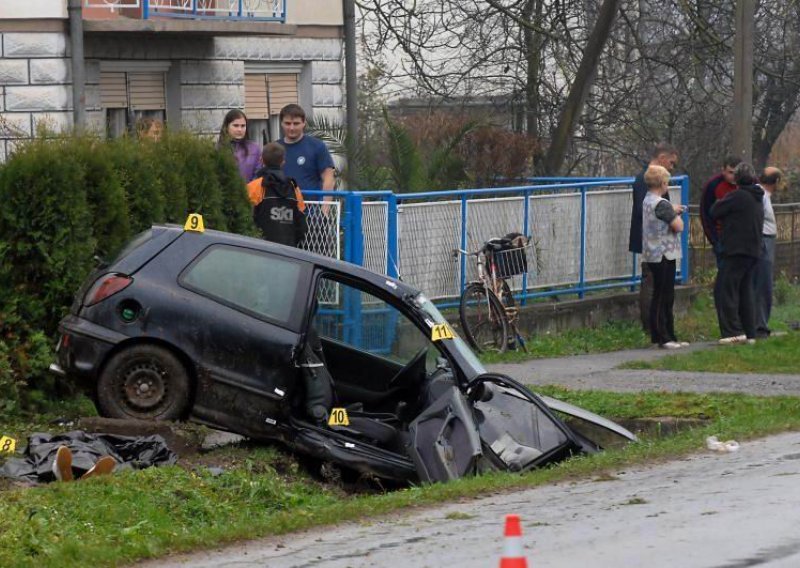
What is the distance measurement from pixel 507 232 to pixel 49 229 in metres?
7.14

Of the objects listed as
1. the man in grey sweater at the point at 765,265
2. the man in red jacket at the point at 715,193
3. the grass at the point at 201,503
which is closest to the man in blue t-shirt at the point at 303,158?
the man in red jacket at the point at 715,193

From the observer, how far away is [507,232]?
17.2 m

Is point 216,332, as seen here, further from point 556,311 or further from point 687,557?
point 556,311

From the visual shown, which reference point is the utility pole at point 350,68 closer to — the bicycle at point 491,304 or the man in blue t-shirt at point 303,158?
the bicycle at point 491,304

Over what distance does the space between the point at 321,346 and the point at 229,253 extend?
0.88 m

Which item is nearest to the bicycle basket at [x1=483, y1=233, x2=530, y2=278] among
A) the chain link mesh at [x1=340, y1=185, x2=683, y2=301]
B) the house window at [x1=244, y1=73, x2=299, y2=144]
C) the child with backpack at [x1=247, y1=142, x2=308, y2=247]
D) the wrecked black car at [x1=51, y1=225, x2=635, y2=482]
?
the chain link mesh at [x1=340, y1=185, x2=683, y2=301]

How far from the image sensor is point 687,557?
6539 mm

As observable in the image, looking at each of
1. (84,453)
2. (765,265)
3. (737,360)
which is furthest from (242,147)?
(84,453)

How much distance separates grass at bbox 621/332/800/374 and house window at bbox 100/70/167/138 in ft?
30.8

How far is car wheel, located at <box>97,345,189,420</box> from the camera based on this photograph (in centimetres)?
980

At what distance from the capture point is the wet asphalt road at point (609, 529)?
667cm

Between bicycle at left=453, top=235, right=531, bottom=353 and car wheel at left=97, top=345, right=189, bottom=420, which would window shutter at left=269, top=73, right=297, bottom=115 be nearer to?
bicycle at left=453, top=235, right=531, bottom=353

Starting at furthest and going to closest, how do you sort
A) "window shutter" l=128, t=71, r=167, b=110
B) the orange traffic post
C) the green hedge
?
"window shutter" l=128, t=71, r=167, b=110 < the green hedge < the orange traffic post

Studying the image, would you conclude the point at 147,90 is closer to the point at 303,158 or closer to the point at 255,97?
the point at 255,97
